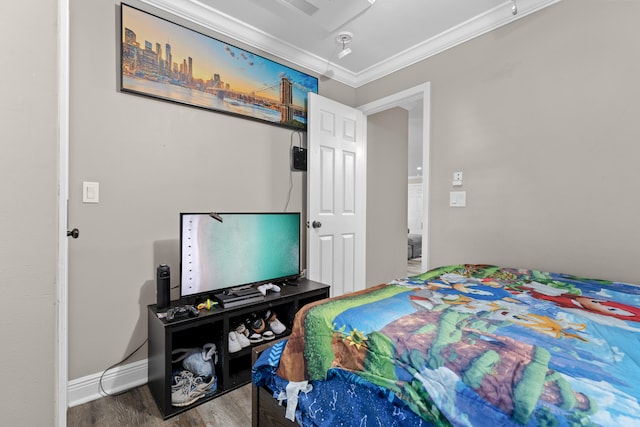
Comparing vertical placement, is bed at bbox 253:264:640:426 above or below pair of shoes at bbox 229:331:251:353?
above

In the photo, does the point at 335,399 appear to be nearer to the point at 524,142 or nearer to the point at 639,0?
the point at 524,142

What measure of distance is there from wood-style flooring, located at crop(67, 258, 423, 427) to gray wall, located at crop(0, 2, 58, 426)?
81 centimetres

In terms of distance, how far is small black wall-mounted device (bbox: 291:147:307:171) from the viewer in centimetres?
266

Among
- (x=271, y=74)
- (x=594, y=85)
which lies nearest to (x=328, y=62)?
(x=271, y=74)

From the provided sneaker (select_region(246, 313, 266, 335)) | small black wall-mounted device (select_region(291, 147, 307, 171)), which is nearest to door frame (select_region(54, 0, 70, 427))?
sneaker (select_region(246, 313, 266, 335))

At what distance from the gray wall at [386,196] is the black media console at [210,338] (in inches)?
57.2

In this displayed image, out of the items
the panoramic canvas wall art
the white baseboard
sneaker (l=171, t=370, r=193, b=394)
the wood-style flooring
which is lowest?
the wood-style flooring

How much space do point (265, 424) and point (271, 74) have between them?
8.10 feet

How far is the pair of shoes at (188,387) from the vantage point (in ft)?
5.27

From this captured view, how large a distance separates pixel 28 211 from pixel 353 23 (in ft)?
7.75

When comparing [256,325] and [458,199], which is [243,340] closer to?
[256,325]

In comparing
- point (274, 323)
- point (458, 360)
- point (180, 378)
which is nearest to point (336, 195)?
point (274, 323)

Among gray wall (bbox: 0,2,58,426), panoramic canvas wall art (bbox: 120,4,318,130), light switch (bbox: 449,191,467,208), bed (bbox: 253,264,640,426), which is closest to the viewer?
bed (bbox: 253,264,640,426)

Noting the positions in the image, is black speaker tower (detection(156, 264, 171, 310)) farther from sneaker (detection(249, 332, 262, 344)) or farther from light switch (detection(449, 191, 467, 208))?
light switch (detection(449, 191, 467, 208))
